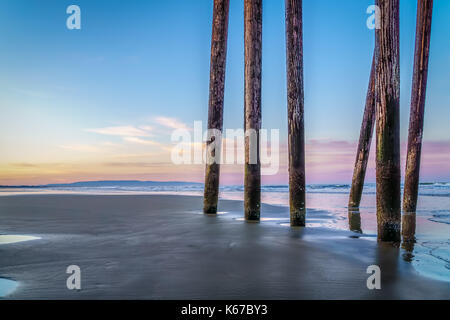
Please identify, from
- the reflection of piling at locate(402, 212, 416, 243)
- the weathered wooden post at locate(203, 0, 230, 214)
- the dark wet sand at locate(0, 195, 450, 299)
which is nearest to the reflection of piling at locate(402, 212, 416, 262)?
the reflection of piling at locate(402, 212, 416, 243)

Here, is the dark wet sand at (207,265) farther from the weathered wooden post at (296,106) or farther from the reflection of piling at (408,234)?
the weathered wooden post at (296,106)

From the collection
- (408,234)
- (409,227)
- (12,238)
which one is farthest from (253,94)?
(12,238)

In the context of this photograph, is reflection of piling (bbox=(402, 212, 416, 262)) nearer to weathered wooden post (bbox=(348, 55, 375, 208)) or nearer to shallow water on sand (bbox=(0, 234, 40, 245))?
weathered wooden post (bbox=(348, 55, 375, 208))

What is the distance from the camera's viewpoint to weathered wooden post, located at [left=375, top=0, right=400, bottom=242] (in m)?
3.85

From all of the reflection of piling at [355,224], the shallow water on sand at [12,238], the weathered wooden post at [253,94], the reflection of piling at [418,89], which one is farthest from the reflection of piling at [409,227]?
the shallow water on sand at [12,238]

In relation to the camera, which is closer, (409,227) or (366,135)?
(409,227)

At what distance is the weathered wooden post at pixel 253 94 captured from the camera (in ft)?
19.5

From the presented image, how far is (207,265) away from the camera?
306cm

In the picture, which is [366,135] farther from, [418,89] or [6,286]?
[6,286]

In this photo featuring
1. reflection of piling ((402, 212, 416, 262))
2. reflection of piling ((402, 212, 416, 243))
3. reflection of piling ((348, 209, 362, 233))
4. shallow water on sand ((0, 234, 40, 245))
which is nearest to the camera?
reflection of piling ((402, 212, 416, 262))

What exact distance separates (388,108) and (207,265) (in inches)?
106

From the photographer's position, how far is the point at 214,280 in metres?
2.62

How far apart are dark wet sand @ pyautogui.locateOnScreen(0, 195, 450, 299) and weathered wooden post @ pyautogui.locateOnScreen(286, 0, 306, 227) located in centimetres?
66
